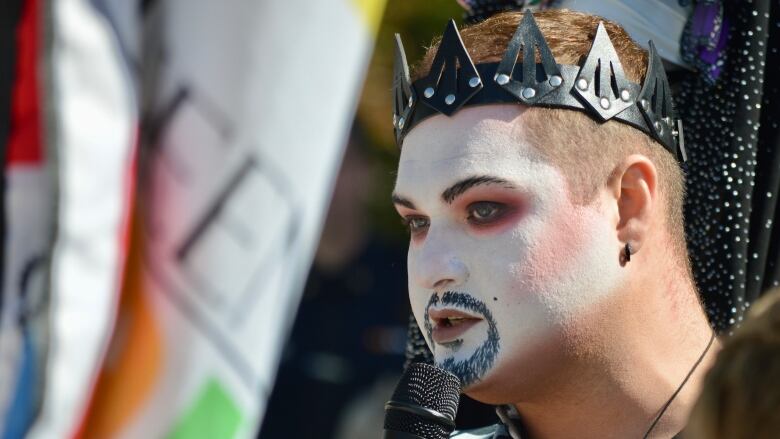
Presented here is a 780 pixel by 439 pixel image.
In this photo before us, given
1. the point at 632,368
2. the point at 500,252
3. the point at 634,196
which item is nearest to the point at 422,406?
the point at 500,252

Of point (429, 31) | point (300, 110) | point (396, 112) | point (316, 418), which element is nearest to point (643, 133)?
point (396, 112)

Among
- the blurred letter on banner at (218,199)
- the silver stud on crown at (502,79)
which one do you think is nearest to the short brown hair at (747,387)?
the silver stud on crown at (502,79)

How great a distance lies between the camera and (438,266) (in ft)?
6.91

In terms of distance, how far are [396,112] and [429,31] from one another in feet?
8.17

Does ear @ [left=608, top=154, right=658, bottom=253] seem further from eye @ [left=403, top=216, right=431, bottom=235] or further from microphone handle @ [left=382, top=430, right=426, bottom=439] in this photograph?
microphone handle @ [left=382, top=430, right=426, bottom=439]

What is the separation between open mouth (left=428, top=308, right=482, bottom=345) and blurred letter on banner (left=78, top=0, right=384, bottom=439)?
386 mm

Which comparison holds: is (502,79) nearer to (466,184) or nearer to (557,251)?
(466,184)

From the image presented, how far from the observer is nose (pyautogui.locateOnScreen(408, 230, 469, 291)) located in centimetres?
209

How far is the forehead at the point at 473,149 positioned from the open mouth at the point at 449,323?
23 centimetres

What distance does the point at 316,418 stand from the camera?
5812 mm

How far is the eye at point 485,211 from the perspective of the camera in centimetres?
209

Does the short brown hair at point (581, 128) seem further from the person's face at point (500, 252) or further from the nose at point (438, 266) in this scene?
the nose at point (438, 266)

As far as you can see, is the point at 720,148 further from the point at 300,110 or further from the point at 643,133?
the point at 300,110

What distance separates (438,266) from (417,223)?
0.16m
